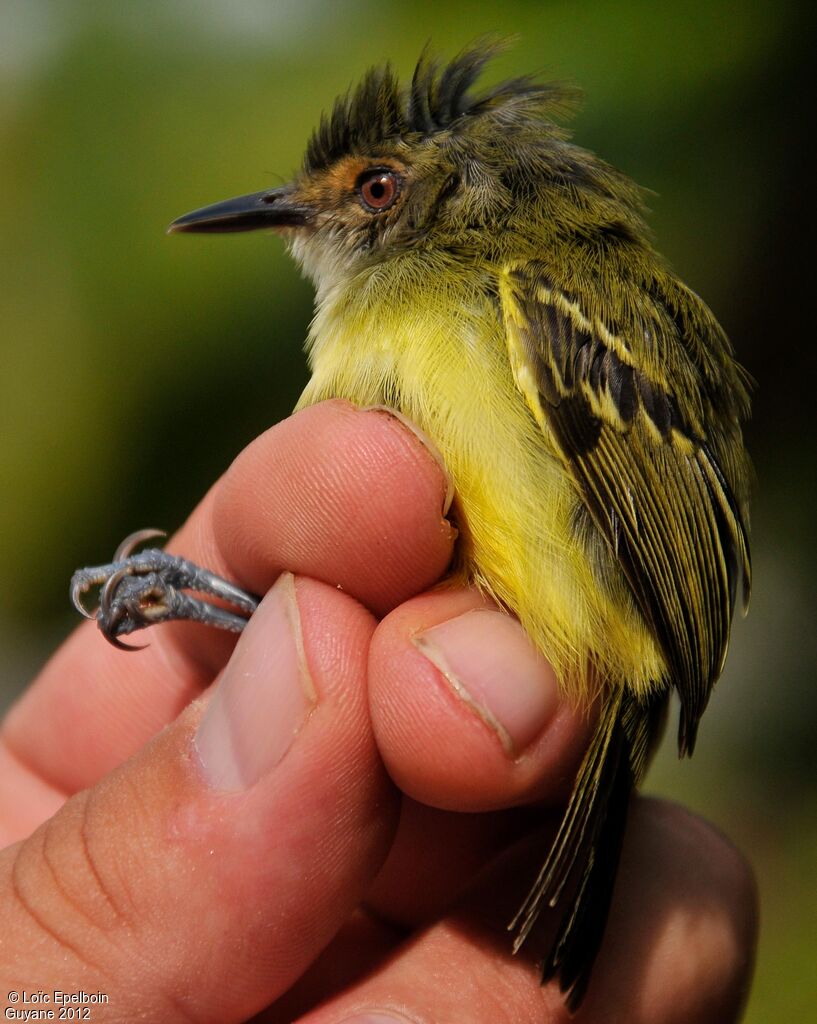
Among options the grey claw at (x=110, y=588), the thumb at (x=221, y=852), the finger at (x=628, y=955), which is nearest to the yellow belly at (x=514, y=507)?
the thumb at (x=221, y=852)

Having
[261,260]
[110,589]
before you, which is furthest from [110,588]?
[261,260]

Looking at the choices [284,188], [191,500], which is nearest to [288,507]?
[284,188]

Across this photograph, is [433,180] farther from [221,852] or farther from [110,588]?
[221,852]

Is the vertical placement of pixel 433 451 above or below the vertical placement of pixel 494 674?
above

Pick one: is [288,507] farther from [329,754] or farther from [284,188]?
[284,188]

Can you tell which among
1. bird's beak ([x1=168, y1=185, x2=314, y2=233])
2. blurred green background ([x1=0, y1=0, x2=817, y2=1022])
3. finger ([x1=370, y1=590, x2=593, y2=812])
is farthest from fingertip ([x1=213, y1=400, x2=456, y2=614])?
blurred green background ([x1=0, y1=0, x2=817, y2=1022])

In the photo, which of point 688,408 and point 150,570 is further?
point 150,570

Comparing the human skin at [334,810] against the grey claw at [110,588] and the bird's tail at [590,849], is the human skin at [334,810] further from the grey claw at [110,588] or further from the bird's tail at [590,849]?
the grey claw at [110,588]
